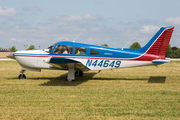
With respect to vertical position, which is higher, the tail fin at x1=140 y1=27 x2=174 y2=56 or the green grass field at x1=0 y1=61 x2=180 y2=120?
the tail fin at x1=140 y1=27 x2=174 y2=56

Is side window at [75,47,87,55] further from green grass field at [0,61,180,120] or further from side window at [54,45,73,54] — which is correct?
green grass field at [0,61,180,120]

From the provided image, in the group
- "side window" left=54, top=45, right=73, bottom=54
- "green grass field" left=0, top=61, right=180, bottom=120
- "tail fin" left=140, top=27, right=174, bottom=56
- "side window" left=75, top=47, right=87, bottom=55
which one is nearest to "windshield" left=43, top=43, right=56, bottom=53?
"side window" left=54, top=45, right=73, bottom=54

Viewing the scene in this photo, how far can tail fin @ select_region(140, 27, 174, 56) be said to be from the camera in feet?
32.9

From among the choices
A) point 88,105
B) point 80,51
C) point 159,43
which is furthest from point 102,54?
point 88,105

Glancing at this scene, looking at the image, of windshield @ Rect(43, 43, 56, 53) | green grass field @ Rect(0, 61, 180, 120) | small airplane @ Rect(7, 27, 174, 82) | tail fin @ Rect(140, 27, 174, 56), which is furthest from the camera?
windshield @ Rect(43, 43, 56, 53)

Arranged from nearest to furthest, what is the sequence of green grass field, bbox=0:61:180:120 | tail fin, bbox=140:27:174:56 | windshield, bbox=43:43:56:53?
green grass field, bbox=0:61:180:120
tail fin, bbox=140:27:174:56
windshield, bbox=43:43:56:53

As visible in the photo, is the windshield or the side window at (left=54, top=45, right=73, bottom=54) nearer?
the side window at (left=54, top=45, right=73, bottom=54)

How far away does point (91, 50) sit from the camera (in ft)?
33.8

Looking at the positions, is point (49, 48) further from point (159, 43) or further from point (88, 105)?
point (159, 43)

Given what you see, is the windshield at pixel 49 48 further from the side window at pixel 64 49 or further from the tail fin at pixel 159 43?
the tail fin at pixel 159 43

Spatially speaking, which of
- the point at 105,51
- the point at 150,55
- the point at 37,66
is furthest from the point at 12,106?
the point at 150,55

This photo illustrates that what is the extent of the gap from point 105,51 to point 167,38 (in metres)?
3.17

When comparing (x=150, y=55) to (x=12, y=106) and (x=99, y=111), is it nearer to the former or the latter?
(x=99, y=111)

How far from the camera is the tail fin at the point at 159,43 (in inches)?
395
